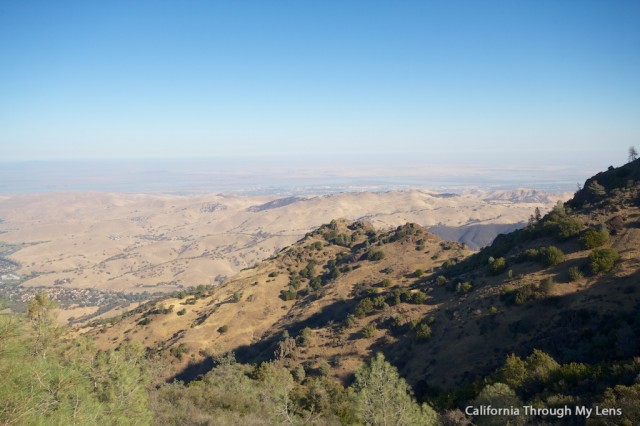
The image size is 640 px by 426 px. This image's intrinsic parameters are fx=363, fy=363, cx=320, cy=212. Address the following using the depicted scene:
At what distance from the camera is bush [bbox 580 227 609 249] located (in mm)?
33938

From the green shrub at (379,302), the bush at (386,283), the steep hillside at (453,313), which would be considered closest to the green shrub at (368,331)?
the steep hillside at (453,313)

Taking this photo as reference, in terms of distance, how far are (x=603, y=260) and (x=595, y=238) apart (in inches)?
196

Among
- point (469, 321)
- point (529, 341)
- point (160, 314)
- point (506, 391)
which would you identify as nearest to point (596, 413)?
point (506, 391)

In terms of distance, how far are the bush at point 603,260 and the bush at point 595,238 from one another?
324cm

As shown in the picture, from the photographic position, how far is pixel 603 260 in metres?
30.1

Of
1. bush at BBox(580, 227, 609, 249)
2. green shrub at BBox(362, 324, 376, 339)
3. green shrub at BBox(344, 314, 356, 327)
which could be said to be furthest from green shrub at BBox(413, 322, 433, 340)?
bush at BBox(580, 227, 609, 249)

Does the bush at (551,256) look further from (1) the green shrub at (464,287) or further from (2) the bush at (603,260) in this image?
(1) the green shrub at (464,287)

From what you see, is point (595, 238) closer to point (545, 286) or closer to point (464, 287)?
point (545, 286)

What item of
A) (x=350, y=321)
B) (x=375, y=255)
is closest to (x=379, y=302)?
(x=350, y=321)

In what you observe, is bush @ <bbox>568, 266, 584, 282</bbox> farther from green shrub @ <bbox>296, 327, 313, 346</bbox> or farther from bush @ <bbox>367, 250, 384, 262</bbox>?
bush @ <bbox>367, 250, 384, 262</bbox>

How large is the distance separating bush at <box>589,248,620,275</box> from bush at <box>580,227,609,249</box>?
127 inches

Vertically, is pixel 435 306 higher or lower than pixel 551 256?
lower

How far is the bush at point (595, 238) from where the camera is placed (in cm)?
3394

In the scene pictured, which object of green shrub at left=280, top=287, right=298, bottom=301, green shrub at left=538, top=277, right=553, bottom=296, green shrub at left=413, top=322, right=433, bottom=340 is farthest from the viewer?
green shrub at left=280, top=287, right=298, bottom=301
